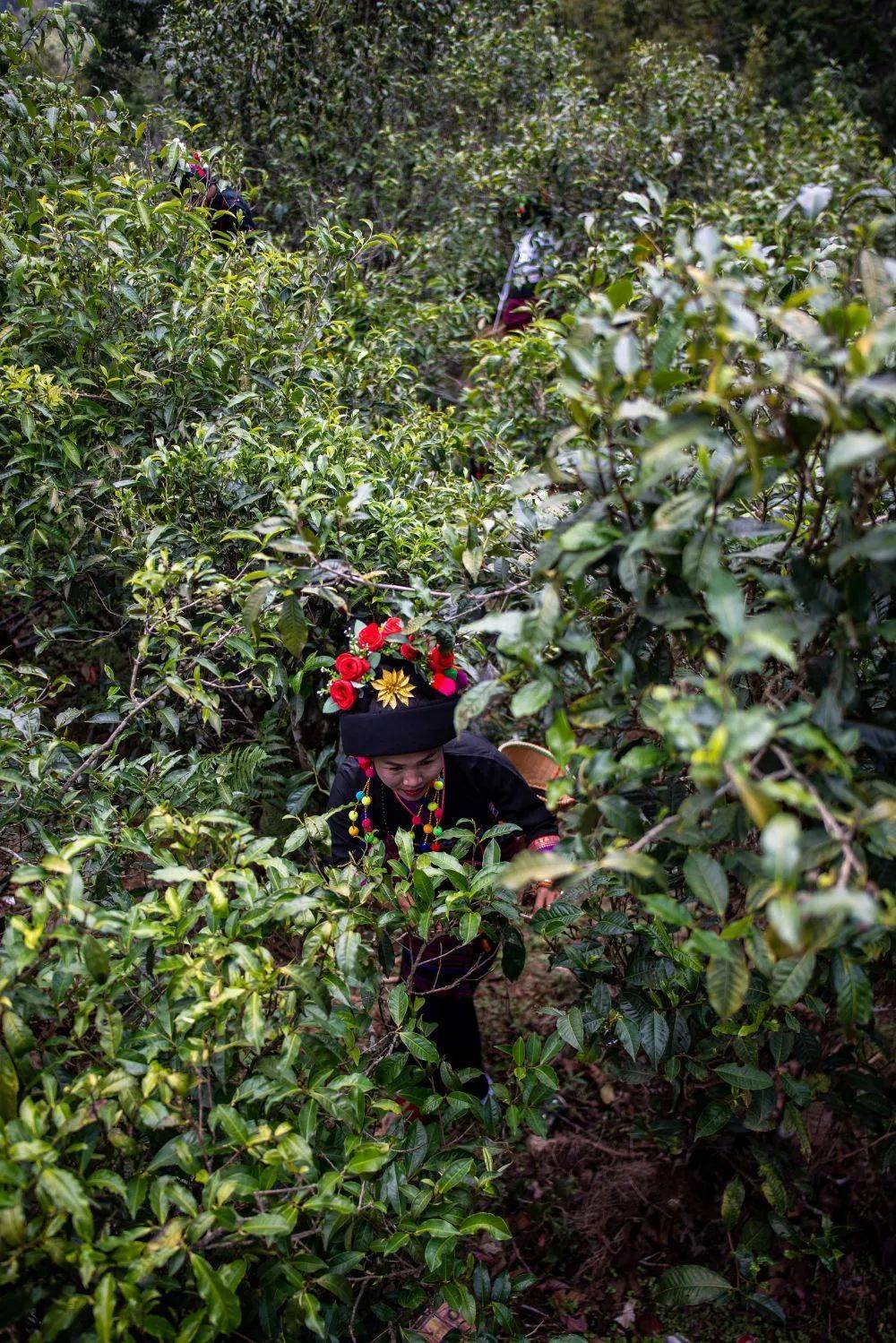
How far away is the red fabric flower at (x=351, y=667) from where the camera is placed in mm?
1913

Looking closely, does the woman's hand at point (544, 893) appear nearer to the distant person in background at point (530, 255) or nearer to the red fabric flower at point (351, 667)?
the red fabric flower at point (351, 667)

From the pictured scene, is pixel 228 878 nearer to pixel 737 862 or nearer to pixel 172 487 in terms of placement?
pixel 737 862

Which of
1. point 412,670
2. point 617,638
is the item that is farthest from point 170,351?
point 617,638

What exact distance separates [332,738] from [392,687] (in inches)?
42.3

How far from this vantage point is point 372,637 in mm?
1881

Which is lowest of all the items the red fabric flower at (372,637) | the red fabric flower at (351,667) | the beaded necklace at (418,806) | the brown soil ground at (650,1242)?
the brown soil ground at (650,1242)

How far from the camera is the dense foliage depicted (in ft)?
3.85

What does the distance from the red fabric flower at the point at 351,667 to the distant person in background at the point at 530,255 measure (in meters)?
3.49

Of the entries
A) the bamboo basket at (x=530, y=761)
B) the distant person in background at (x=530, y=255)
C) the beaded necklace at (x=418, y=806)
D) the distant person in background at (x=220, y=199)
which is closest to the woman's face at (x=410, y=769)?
the beaded necklace at (x=418, y=806)

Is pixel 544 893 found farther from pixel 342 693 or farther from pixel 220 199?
pixel 220 199

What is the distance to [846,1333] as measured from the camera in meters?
2.17

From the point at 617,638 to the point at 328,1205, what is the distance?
0.97 metres

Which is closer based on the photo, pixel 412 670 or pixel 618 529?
pixel 618 529

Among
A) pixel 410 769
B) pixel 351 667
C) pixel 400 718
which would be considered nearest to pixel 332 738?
pixel 410 769
